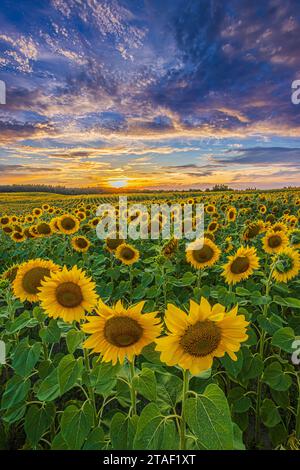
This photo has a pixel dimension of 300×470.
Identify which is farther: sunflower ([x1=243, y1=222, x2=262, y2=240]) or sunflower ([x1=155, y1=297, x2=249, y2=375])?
sunflower ([x1=243, y1=222, x2=262, y2=240])

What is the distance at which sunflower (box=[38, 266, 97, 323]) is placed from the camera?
8.89 feet

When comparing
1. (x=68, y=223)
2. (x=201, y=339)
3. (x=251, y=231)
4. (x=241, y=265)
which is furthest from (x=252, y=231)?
(x=201, y=339)

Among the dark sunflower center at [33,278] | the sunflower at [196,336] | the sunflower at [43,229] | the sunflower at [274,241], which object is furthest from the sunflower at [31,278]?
the sunflower at [43,229]

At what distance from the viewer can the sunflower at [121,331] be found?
6.53ft

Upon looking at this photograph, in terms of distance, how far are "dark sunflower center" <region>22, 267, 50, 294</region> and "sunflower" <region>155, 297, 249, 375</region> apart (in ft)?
6.22

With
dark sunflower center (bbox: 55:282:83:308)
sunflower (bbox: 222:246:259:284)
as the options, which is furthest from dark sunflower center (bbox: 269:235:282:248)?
dark sunflower center (bbox: 55:282:83:308)

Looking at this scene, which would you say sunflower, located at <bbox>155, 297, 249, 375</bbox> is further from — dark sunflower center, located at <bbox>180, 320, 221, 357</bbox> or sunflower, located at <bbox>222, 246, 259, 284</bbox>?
sunflower, located at <bbox>222, 246, 259, 284</bbox>

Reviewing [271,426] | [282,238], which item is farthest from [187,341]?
[282,238]

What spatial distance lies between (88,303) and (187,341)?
1.25 metres

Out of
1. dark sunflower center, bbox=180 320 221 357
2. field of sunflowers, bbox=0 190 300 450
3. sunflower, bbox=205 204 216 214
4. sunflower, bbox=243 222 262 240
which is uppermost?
sunflower, bbox=205 204 216 214

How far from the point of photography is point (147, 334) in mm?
2033

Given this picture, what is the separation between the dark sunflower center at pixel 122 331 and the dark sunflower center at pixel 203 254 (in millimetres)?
3218
